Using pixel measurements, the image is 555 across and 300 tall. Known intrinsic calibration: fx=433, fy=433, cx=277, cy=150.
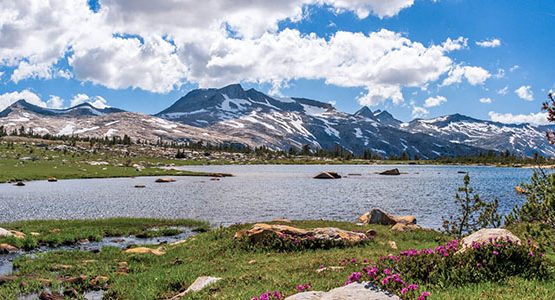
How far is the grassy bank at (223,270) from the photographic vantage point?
13.3 meters

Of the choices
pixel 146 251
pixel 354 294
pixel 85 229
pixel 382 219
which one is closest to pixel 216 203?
pixel 85 229

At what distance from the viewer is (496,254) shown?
567 inches

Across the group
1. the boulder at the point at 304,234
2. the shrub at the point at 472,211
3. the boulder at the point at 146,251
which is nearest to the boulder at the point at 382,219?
the shrub at the point at 472,211

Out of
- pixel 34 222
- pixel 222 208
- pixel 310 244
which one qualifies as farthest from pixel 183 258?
pixel 222 208

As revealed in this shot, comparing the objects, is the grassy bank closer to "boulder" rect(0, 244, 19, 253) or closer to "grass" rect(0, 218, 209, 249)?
"boulder" rect(0, 244, 19, 253)

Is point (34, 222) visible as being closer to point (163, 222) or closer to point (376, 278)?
point (163, 222)

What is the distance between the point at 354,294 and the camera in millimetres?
11930

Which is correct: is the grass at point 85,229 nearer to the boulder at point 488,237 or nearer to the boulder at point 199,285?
the boulder at point 199,285

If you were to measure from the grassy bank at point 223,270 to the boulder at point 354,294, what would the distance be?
163 cm

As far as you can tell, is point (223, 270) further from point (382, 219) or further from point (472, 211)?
point (382, 219)

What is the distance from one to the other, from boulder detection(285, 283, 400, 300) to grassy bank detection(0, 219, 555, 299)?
1625mm

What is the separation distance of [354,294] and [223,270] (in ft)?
35.6

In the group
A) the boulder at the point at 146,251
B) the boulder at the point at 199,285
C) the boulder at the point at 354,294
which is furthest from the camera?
the boulder at the point at 146,251

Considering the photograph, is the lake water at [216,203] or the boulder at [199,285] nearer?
the boulder at [199,285]
